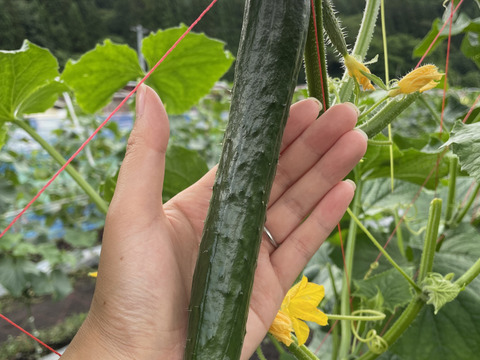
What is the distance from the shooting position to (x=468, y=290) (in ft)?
3.38

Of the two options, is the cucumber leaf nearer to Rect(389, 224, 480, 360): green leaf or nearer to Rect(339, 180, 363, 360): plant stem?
Rect(339, 180, 363, 360): plant stem

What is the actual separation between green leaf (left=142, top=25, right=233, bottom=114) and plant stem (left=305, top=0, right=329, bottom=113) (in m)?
0.65

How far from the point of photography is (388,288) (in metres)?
1.03

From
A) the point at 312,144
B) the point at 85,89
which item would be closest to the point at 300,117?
the point at 312,144

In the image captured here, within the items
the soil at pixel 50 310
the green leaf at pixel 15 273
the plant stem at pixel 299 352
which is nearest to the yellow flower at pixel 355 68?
the plant stem at pixel 299 352

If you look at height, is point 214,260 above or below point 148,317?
above

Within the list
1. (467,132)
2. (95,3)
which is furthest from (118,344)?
(95,3)

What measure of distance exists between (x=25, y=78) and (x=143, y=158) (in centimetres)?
59

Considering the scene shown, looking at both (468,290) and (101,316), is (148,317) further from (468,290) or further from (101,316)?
(468,290)

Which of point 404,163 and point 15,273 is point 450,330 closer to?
point 404,163

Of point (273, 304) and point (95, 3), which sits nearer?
point (273, 304)

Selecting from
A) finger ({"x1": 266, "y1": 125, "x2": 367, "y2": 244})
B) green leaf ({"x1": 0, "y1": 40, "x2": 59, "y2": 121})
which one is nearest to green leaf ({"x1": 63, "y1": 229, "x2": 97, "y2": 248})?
green leaf ({"x1": 0, "y1": 40, "x2": 59, "y2": 121})

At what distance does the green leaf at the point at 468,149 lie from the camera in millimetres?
687

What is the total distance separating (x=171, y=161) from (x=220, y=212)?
0.56 meters
